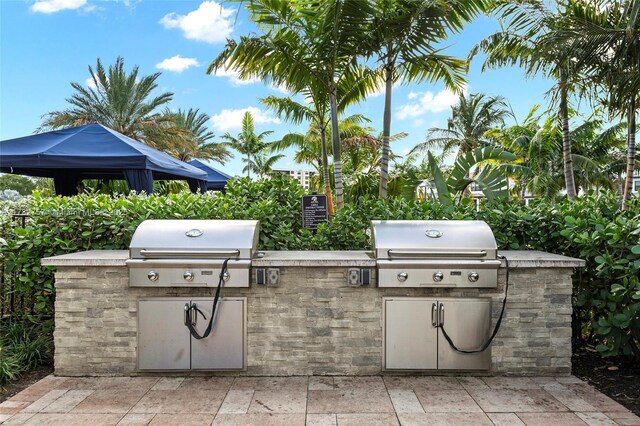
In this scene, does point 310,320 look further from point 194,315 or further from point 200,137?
point 200,137

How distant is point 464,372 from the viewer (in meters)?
3.02

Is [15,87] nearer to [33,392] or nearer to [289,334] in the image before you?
[33,392]

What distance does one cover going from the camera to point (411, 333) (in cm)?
297

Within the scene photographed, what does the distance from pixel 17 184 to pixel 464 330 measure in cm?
4308

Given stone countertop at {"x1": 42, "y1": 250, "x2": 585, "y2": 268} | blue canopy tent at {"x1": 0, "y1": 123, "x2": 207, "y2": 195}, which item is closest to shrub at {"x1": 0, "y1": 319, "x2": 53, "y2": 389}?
stone countertop at {"x1": 42, "y1": 250, "x2": 585, "y2": 268}

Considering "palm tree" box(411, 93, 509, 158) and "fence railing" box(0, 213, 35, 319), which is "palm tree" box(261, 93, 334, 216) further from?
"palm tree" box(411, 93, 509, 158)

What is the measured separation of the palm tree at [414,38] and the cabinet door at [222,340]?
378 cm

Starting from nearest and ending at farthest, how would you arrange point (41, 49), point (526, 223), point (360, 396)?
point (360, 396) → point (526, 223) → point (41, 49)

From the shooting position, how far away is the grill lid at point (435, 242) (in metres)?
2.90

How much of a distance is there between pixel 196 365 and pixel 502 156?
461 cm

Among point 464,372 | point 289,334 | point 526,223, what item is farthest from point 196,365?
point 526,223

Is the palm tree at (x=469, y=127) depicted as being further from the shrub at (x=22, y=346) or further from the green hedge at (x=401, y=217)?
the shrub at (x=22, y=346)

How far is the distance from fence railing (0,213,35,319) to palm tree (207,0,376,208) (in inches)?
137

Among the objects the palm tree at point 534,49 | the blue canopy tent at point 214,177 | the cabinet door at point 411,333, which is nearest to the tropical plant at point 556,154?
the palm tree at point 534,49
